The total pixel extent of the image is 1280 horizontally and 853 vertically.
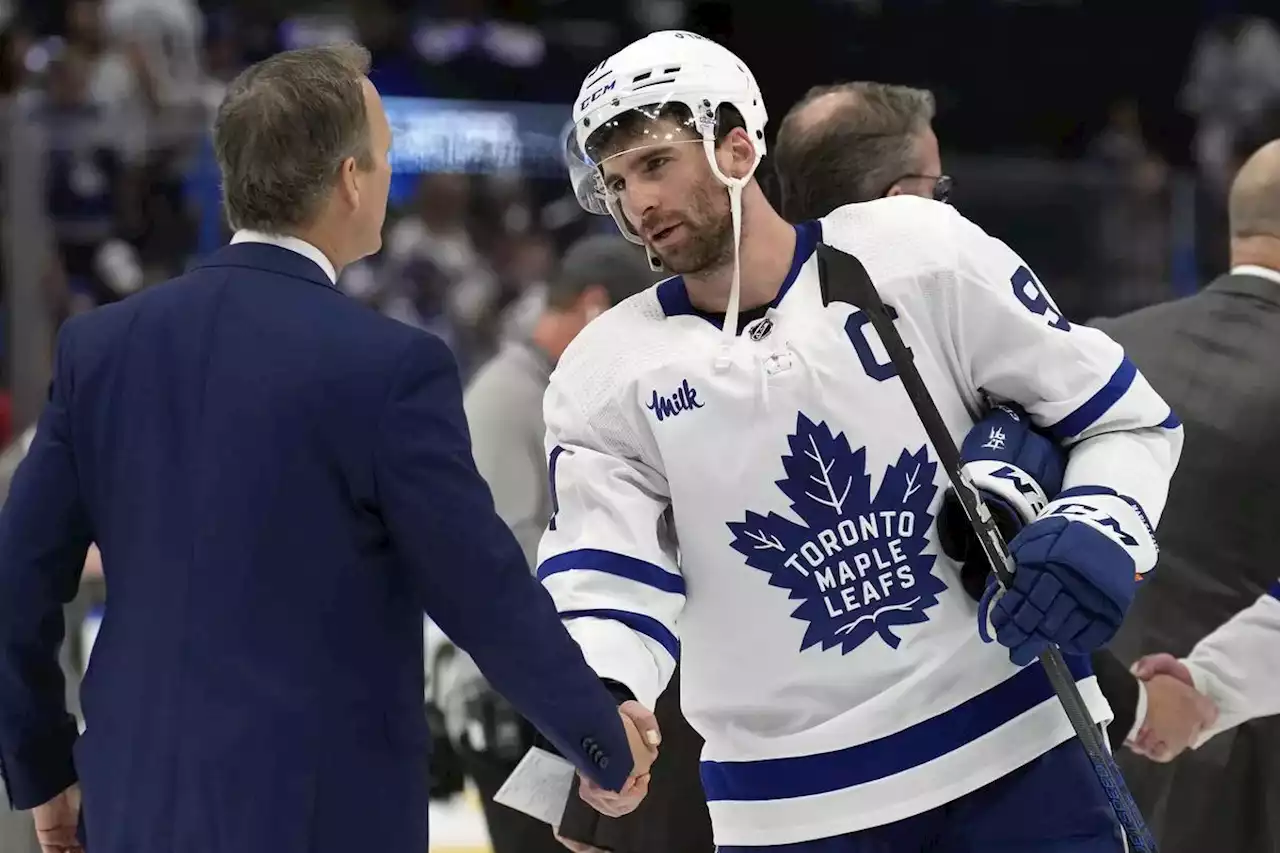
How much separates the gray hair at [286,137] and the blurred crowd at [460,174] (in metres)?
4.36

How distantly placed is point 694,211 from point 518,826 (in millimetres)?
A: 1515

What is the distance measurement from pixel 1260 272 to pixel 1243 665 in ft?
2.04

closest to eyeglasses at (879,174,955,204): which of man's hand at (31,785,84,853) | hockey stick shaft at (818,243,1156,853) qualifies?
hockey stick shaft at (818,243,1156,853)

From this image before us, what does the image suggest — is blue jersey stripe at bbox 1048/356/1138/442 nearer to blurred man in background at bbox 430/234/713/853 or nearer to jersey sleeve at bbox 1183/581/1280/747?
jersey sleeve at bbox 1183/581/1280/747

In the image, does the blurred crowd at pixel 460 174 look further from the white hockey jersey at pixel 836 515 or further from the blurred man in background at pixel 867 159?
the white hockey jersey at pixel 836 515

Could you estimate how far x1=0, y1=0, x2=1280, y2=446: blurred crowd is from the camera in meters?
6.52

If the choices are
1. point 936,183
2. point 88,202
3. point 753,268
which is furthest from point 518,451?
point 88,202

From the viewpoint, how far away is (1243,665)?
8.96 feet

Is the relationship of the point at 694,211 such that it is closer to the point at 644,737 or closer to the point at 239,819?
the point at 644,737

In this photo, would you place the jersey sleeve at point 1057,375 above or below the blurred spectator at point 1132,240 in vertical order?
above

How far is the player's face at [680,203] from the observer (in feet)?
7.04

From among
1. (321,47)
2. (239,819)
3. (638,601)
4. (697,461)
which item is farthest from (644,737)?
(321,47)

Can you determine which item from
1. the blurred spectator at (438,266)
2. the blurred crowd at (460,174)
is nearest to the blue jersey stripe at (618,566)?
the blurred crowd at (460,174)

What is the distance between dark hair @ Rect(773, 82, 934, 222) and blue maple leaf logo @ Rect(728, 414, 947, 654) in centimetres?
67
